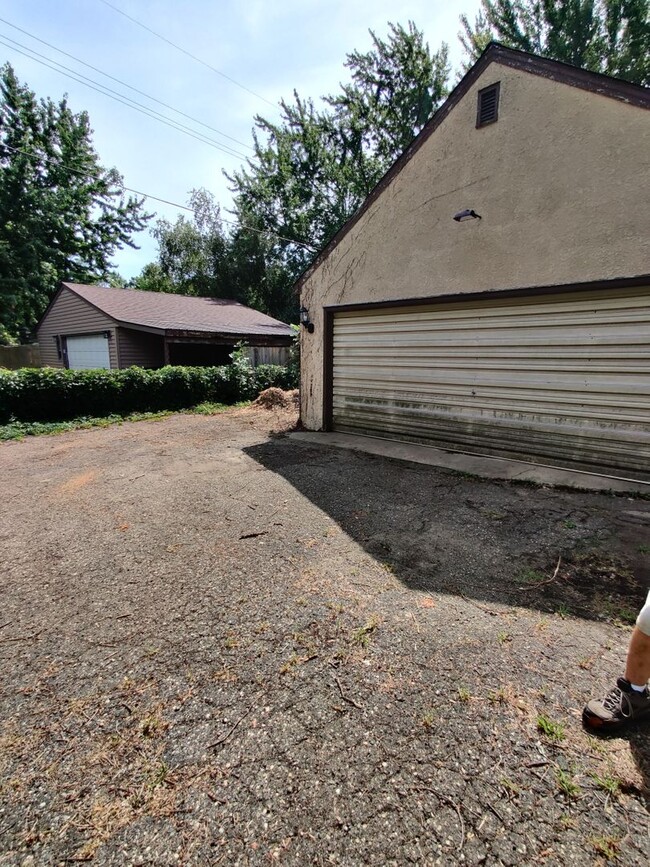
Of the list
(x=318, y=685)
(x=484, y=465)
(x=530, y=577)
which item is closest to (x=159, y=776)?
(x=318, y=685)

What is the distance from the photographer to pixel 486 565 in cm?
293

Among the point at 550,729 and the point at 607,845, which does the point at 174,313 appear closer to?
the point at 550,729

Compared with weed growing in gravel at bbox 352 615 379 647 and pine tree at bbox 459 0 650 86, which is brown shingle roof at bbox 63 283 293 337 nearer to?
weed growing in gravel at bbox 352 615 379 647

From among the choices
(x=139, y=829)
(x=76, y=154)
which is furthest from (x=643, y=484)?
(x=76, y=154)

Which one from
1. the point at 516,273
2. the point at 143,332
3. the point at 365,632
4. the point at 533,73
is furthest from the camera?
the point at 143,332

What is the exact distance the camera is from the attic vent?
501cm

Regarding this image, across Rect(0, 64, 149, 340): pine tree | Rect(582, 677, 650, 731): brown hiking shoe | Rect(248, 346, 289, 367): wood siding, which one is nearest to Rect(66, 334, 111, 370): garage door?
Rect(248, 346, 289, 367): wood siding

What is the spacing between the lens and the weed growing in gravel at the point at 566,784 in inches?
54.1

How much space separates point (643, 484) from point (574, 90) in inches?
175

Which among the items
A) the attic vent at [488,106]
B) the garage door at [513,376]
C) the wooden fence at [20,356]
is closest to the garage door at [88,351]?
the wooden fence at [20,356]

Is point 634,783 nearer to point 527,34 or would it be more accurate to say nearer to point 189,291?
point 527,34

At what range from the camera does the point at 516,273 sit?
5043 millimetres

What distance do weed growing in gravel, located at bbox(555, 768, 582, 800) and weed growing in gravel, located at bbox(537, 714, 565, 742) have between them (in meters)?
0.13

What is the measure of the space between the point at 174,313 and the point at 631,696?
15.9 metres
